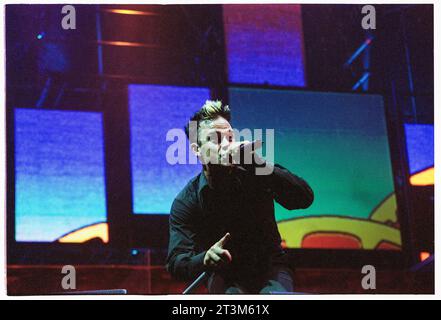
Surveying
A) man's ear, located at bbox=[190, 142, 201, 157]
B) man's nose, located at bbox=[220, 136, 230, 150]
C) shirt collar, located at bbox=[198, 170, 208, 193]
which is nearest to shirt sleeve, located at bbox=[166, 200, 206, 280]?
shirt collar, located at bbox=[198, 170, 208, 193]

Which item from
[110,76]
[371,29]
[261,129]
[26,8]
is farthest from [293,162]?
[26,8]

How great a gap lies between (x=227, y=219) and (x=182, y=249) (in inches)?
10.2

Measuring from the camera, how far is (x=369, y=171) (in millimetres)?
4809

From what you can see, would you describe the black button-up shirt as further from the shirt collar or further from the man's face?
the man's face

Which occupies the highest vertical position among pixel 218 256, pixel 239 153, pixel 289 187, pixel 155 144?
pixel 155 144

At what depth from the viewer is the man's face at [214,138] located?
3217mm

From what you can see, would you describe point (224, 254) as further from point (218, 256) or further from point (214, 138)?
point (214, 138)

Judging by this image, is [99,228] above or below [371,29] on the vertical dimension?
below

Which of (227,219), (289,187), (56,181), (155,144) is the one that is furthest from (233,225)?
(56,181)

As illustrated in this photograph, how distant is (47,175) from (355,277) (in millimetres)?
2068

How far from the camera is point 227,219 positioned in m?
3.30

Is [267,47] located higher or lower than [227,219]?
higher
